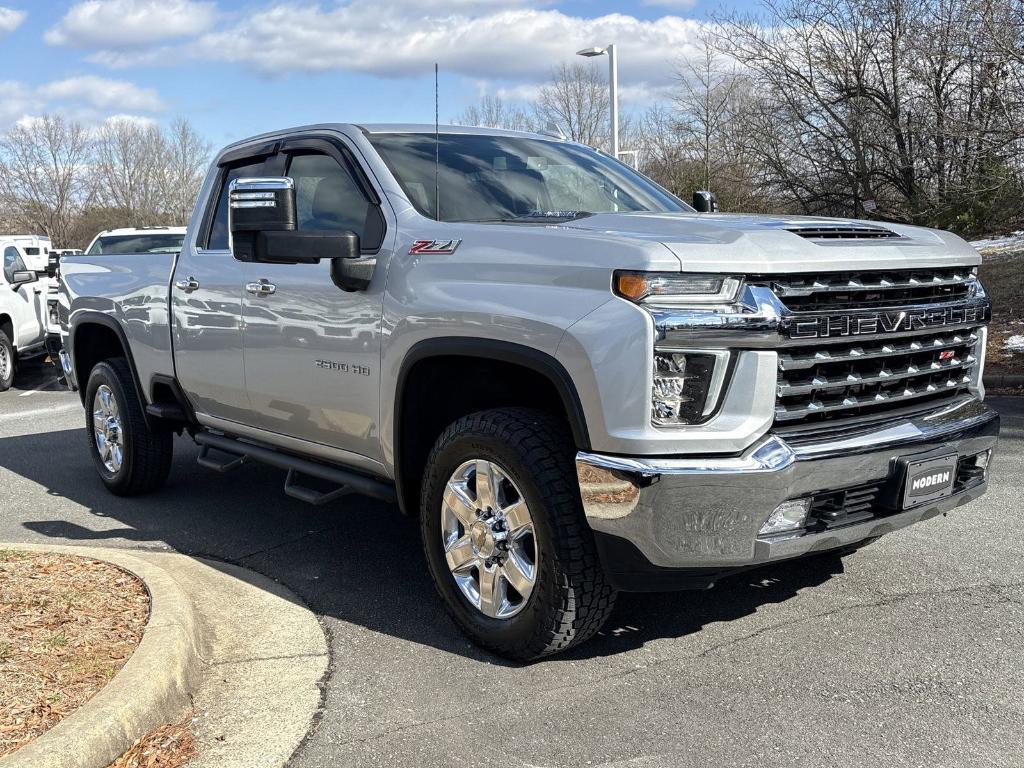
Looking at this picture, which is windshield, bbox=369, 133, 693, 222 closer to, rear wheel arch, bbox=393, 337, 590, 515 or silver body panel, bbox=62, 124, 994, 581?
silver body panel, bbox=62, 124, 994, 581

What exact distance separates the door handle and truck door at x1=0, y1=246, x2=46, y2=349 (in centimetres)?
944

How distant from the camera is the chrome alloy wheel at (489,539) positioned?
373cm

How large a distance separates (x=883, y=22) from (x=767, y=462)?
48.4ft

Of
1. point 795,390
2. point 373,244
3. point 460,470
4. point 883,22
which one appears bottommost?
point 460,470

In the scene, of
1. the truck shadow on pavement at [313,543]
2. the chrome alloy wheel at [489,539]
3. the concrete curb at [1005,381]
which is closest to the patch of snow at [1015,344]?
the concrete curb at [1005,381]

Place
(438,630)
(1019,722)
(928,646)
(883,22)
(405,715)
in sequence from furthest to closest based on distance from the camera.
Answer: (883,22)
(438,630)
(928,646)
(405,715)
(1019,722)

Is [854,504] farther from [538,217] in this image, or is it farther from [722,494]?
[538,217]

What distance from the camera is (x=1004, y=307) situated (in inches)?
533

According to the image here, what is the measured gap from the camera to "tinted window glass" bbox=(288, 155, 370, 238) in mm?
4605

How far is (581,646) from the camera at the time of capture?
398 cm

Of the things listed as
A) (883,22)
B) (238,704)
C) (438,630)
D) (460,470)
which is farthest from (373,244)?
(883,22)

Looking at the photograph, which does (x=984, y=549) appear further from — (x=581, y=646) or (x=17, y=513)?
(x=17, y=513)

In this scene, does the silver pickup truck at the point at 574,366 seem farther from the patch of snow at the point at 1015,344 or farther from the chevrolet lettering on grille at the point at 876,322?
the patch of snow at the point at 1015,344

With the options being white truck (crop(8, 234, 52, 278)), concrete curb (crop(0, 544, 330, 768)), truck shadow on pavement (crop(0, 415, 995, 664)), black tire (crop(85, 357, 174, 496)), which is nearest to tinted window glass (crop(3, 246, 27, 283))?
white truck (crop(8, 234, 52, 278))
